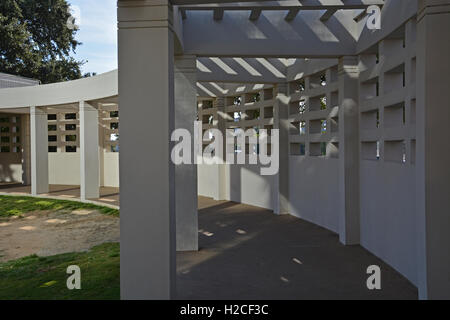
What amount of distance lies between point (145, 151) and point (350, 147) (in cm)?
559

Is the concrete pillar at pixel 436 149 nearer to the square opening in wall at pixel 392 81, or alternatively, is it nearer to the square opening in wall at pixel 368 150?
the square opening in wall at pixel 392 81

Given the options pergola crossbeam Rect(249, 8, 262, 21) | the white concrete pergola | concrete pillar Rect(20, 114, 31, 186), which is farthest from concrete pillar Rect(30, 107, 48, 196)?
pergola crossbeam Rect(249, 8, 262, 21)

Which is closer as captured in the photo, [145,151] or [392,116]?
[145,151]

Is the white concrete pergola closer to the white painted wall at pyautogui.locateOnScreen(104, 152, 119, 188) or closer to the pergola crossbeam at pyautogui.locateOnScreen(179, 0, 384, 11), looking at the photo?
the pergola crossbeam at pyautogui.locateOnScreen(179, 0, 384, 11)

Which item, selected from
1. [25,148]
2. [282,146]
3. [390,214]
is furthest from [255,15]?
[25,148]

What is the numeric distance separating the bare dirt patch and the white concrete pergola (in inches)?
97.1

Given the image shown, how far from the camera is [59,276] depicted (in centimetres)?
723

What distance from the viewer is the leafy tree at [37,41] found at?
2994 centimetres

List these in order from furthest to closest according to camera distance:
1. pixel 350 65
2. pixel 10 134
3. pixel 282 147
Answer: pixel 10 134
pixel 282 147
pixel 350 65

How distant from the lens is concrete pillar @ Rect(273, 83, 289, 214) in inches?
496

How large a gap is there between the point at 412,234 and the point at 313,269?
1.73 m

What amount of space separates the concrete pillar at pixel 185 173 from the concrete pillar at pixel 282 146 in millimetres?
4598

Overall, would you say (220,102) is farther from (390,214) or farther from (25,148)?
(25,148)

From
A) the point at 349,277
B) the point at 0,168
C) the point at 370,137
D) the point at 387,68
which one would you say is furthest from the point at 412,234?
the point at 0,168
